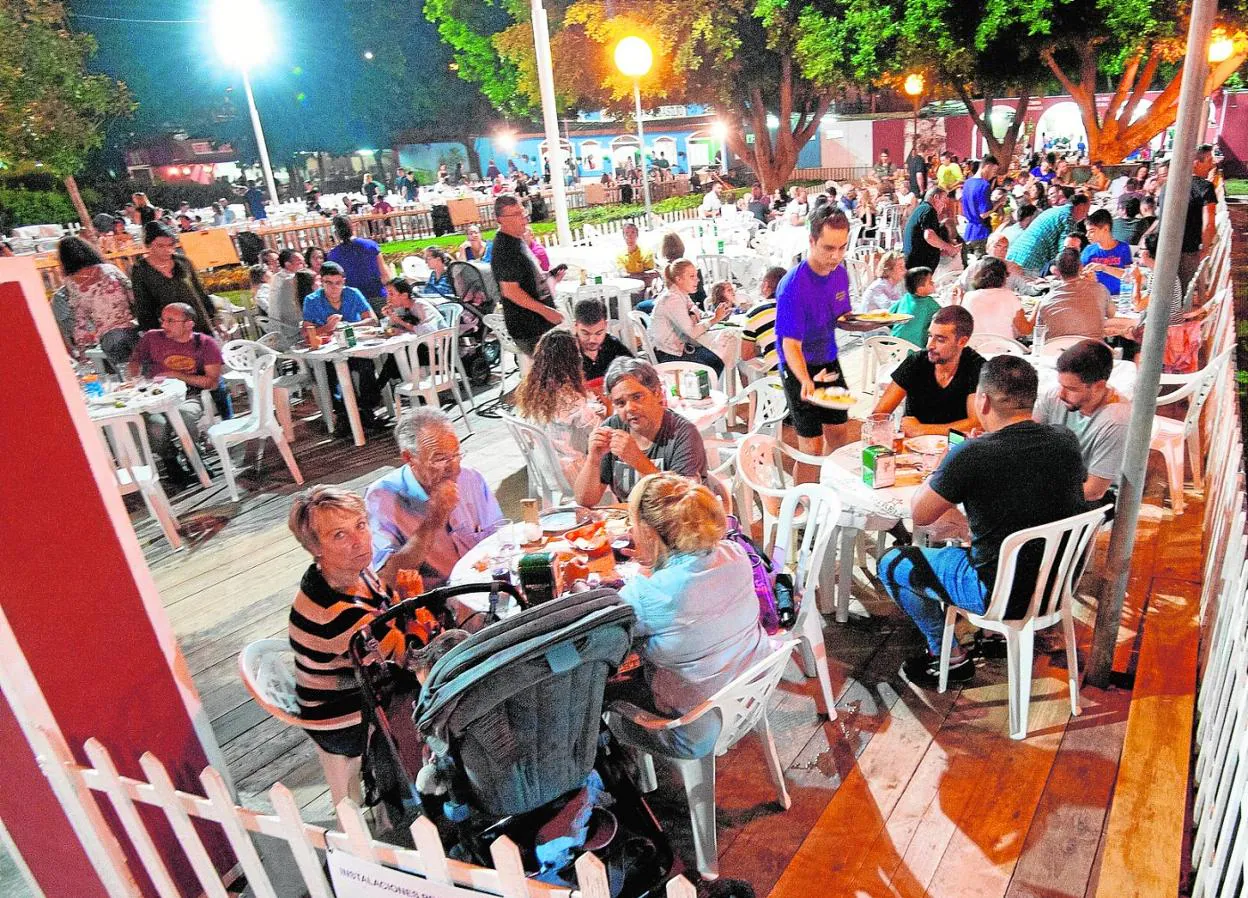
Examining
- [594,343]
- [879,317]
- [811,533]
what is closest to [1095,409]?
[811,533]

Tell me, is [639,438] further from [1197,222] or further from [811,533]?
[1197,222]

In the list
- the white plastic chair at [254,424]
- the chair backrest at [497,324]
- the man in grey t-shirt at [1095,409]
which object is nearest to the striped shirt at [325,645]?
the man in grey t-shirt at [1095,409]

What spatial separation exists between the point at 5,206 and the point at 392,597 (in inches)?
990

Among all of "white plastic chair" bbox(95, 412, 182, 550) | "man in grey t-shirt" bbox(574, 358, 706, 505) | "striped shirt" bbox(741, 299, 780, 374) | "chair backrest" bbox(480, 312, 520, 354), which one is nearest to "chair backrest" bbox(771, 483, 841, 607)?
"man in grey t-shirt" bbox(574, 358, 706, 505)

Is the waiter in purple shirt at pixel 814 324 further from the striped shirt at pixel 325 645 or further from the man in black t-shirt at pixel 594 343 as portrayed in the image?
the striped shirt at pixel 325 645

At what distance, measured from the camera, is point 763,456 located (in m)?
3.84

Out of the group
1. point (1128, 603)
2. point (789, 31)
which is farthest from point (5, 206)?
A: point (1128, 603)

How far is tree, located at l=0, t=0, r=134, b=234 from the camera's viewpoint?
613 inches

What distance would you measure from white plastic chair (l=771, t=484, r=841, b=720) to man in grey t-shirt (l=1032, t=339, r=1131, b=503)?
1.21 metres

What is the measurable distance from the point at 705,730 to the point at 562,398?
2.03 metres

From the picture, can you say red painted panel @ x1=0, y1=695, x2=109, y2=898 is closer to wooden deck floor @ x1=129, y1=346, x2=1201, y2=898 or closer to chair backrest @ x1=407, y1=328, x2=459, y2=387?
wooden deck floor @ x1=129, y1=346, x2=1201, y2=898

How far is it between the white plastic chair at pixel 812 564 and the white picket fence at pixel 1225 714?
1.20m

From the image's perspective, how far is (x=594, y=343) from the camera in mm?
4590

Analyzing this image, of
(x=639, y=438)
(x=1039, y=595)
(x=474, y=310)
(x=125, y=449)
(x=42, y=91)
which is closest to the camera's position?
(x=1039, y=595)
